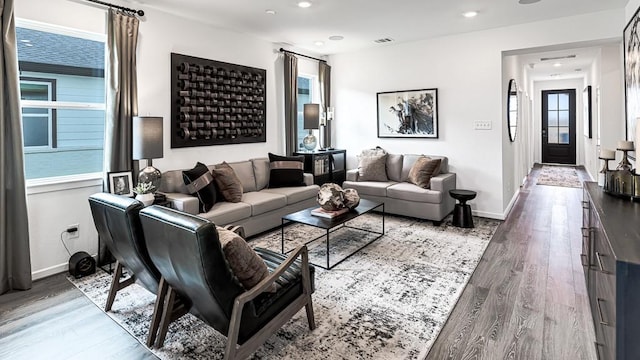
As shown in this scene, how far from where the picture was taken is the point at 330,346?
223 centimetres

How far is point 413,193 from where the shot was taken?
500 centimetres

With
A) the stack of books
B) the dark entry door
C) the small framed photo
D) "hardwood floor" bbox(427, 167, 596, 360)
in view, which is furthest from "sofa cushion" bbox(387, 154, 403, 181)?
the dark entry door

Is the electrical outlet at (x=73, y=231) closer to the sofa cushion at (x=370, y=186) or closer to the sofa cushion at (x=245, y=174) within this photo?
the sofa cushion at (x=245, y=174)

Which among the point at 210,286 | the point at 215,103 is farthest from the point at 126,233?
the point at 215,103

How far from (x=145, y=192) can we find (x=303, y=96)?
12.0ft

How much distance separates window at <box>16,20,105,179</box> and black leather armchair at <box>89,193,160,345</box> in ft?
4.98

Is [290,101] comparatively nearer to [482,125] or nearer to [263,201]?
[263,201]

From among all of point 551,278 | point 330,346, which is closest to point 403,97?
point 551,278

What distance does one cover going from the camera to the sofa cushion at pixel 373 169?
5711mm

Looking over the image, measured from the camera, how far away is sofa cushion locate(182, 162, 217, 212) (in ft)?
12.7

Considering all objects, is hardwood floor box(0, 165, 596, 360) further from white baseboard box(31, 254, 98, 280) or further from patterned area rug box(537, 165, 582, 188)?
patterned area rug box(537, 165, 582, 188)

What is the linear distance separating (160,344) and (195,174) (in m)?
2.07

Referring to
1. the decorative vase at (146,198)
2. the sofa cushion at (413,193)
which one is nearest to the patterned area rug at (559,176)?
the sofa cushion at (413,193)

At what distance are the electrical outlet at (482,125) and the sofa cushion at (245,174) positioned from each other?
3312mm
